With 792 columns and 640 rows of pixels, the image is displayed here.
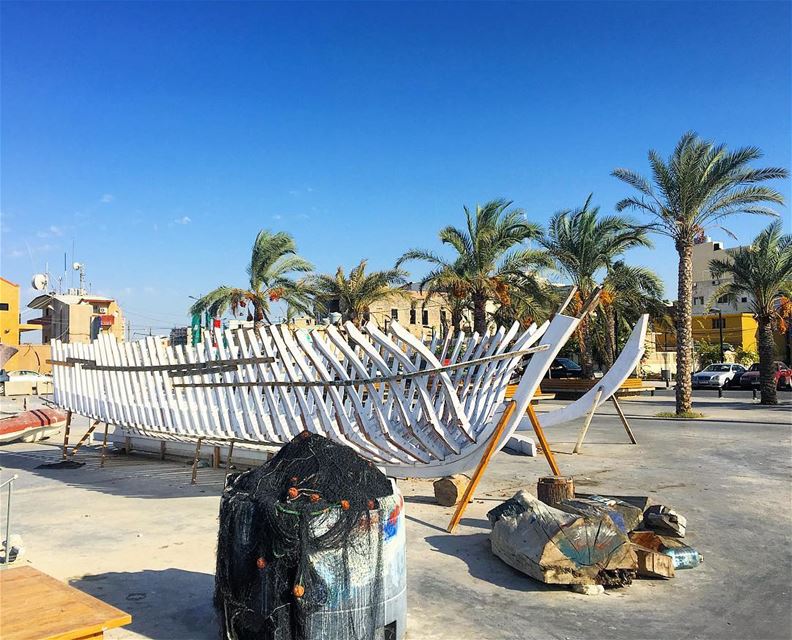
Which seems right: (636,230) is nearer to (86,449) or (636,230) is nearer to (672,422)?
(672,422)

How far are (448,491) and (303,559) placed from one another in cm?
498

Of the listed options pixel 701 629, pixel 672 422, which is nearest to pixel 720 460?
pixel 672 422

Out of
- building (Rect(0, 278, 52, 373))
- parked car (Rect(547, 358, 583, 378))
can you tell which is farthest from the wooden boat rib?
building (Rect(0, 278, 52, 373))

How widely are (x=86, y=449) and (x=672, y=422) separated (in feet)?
50.7

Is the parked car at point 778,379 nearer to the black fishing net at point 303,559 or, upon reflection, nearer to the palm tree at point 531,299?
the palm tree at point 531,299

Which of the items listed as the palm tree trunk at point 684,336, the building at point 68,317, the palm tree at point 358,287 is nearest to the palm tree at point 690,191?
the palm tree trunk at point 684,336

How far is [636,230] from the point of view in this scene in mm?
20641

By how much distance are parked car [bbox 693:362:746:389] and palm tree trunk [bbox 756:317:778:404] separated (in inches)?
375

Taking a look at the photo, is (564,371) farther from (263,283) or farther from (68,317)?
(68,317)

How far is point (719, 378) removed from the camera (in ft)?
109

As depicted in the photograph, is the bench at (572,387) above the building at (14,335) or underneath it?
underneath

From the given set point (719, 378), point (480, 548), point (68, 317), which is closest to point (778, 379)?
point (719, 378)

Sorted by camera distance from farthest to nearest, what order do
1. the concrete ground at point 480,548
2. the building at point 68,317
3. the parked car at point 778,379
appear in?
the building at point 68,317 → the parked car at point 778,379 → the concrete ground at point 480,548

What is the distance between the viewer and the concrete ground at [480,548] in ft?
16.1
